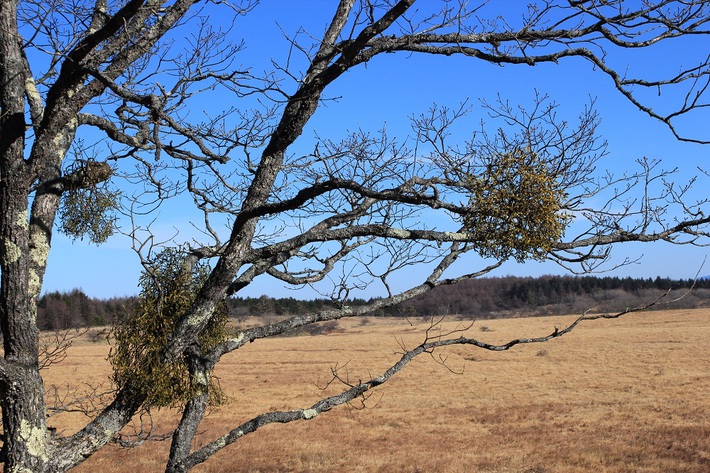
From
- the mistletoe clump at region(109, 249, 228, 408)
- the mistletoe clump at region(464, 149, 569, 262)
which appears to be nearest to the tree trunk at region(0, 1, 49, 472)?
the mistletoe clump at region(109, 249, 228, 408)

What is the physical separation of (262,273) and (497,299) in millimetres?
116010

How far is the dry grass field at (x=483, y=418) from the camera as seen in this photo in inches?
677

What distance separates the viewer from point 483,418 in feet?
76.3

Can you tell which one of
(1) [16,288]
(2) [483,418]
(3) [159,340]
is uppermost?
(1) [16,288]

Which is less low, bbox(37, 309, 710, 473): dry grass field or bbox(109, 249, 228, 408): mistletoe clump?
bbox(109, 249, 228, 408): mistletoe clump

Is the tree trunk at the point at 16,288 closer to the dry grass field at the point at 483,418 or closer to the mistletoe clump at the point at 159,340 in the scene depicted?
the mistletoe clump at the point at 159,340

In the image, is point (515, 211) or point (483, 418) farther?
point (483, 418)

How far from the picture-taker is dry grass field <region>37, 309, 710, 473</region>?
1720 centimetres

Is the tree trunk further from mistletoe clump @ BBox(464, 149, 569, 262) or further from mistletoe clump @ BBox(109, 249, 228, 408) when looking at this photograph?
mistletoe clump @ BBox(464, 149, 569, 262)

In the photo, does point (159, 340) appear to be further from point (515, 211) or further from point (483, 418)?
point (483, 418)

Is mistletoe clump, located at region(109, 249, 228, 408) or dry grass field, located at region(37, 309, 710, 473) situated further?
dry grass field, located at region(37, 309, 710, 473)

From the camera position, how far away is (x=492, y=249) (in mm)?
3684

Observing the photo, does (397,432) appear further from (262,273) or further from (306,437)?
(262,273)

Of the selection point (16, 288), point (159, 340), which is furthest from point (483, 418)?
point (16, 288)
